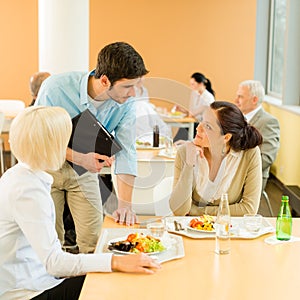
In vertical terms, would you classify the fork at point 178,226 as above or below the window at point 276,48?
below

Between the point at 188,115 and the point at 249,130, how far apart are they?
4545 millimetres

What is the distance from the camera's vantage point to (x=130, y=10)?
836 cm

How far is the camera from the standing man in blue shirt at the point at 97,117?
9.03 feet

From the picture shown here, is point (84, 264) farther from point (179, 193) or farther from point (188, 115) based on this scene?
point (188, 115)

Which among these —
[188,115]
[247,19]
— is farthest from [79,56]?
[247,19]

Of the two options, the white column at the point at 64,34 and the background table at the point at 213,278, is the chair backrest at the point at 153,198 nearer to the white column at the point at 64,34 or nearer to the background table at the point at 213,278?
the background table at the point at 213,278

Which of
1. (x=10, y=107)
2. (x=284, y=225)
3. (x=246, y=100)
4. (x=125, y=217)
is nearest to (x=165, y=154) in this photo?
(x=246, y=100)

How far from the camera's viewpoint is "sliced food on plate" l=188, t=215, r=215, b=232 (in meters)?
2.47

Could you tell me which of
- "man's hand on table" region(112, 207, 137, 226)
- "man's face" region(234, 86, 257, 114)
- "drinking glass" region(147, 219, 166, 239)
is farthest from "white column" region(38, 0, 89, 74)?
"drinking glass" region(147, 219, 166, 239)

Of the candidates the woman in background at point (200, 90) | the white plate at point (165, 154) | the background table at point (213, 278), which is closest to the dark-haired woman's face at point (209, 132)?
the background table at point (213, 278)

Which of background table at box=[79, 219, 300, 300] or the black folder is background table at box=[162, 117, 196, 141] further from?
background table at box=[79, 219, 300, 300]

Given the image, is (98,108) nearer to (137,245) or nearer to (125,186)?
(125,186)

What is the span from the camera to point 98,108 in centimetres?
302

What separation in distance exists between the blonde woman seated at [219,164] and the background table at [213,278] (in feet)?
2.08
